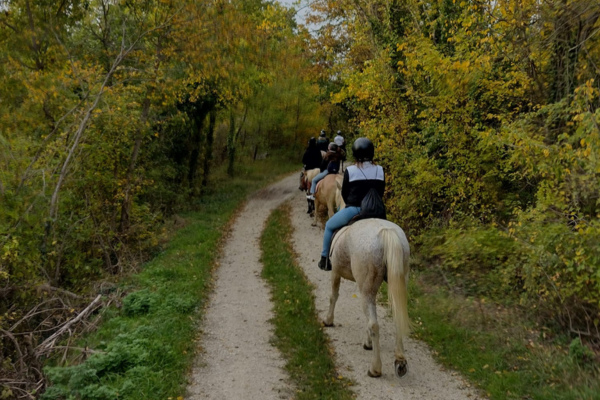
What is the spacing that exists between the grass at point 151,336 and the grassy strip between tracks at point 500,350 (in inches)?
158

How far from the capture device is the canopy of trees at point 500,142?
19.9 ft

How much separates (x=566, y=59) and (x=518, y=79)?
878 mm

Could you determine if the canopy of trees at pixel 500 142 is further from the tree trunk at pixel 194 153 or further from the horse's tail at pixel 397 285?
the tree trunk at pixel 194 153

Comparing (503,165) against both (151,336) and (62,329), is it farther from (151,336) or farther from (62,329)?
(62,329)

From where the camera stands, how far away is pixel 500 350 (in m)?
6.42

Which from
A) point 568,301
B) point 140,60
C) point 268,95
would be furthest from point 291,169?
point 568,301

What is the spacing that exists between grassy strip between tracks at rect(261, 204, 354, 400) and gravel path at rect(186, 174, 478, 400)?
167 millimetres

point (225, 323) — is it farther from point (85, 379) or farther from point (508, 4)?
point (508, 4)

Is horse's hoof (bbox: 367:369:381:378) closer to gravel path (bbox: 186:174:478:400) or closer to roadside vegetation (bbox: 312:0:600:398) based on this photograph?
gravel path (bbox: 186:174:478:400)

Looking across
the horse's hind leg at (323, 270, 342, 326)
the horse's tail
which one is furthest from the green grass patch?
the horse's hind leg at (323, 270, 342, 326)

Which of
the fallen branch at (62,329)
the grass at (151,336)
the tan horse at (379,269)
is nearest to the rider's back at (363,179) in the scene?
the tan horse at (379,269)

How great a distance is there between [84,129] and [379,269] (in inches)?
329

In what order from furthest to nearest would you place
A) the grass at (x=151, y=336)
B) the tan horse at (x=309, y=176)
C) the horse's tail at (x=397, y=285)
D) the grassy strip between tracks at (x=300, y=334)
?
the tan horse at (x=309, y=176) → the grassy strip between tracks at (x=300, y=334) → the grass at (x=151, y=336) → the horse's tail at (x=397, y=285)

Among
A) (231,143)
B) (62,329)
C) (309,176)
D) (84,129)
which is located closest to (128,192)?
(84,129)
